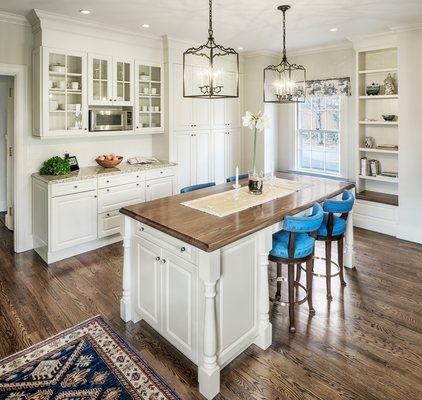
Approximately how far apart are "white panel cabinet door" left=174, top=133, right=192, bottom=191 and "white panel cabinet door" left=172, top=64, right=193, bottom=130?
A: 0.16 meters

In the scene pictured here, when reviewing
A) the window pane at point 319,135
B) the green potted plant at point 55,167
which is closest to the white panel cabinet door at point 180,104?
the green potted plant at point 55,167

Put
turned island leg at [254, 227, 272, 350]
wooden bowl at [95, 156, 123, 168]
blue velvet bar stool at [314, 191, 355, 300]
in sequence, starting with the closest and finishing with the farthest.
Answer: turned island leg at [254, 227, 272, 350] < blue velvet bar stool at [314, 191, 355, 300] < wooden bowl at [95, 156, 123, 168]

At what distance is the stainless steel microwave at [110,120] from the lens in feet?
14.8

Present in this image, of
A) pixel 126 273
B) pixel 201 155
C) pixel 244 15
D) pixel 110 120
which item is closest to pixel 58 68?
pixel 110 120

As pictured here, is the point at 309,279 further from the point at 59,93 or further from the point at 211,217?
the point at 59,93

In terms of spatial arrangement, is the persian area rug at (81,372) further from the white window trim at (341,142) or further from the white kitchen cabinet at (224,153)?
the white window trim at (341,142)

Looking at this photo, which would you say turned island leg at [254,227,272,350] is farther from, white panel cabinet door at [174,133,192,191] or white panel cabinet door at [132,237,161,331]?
white panel cabinet door at [174,133,192,191]

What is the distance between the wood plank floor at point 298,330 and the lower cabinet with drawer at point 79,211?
0.79 ft

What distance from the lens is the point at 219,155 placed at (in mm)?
6156

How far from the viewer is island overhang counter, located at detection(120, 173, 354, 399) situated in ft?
6.91

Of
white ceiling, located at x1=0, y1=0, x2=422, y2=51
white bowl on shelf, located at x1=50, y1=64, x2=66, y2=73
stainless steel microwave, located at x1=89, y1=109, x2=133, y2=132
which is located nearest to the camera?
white ceiling, located at x1=0, y1=0, x2=422, y2=51

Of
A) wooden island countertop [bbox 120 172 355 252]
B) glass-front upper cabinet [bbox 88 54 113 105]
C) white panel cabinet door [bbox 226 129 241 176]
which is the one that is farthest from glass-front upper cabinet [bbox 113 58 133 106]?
wooden island countertop [bbox 120 172 355 252]

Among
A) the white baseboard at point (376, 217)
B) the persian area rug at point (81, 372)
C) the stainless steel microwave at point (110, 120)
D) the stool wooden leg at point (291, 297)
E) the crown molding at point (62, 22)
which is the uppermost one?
the crown molding at point (62, 22)

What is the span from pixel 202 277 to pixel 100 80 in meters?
3.45
